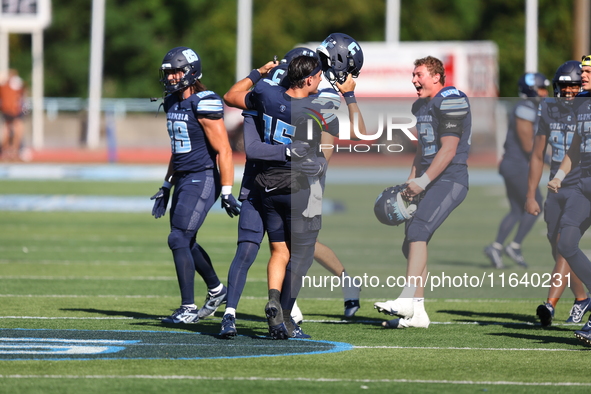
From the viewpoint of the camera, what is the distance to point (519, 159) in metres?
11.5

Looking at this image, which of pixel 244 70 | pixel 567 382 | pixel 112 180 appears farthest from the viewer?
pixel 244 70

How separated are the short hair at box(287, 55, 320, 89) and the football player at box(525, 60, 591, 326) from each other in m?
2.07

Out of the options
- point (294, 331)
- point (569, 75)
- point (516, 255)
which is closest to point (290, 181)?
point (294, 331)

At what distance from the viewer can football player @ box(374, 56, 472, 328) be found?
7.58 metres

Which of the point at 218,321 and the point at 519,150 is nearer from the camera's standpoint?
the point at 218,321

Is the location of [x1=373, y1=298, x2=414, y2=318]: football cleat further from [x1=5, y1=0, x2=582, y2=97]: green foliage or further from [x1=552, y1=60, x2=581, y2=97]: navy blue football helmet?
[x1=5, y1=0, x2=582, y2=97]: green foliage

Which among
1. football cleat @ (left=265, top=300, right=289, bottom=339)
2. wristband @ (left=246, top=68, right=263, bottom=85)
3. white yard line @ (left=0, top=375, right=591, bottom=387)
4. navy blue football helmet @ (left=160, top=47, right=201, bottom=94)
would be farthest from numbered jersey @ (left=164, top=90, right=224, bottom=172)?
white yard line @ (left=0, top=375, right=591, bottom=387)

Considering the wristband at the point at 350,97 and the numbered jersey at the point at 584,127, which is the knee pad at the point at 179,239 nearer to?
the wristband at the point at 350,97

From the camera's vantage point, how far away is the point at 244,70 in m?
29.3

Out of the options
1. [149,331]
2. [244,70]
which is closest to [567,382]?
[149,331]

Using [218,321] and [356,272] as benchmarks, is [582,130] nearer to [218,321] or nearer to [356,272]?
[218,321]

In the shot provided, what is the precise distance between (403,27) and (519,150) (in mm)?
32370

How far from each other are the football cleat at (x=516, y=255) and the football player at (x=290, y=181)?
4953mm

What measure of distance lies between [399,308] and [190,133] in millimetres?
1990
